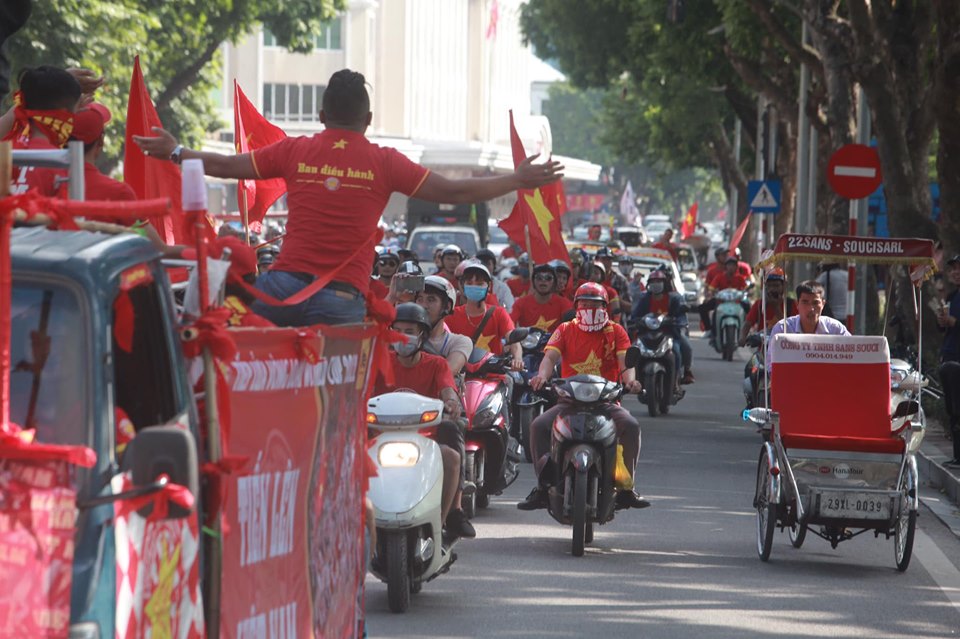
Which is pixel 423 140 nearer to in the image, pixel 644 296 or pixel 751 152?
pixel 751 152

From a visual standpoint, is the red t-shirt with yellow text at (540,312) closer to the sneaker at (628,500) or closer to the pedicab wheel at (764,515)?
the sneaker at (628,500)

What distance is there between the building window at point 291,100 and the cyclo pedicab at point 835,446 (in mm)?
87549

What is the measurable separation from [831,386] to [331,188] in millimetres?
5090

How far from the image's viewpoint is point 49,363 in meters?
4.05

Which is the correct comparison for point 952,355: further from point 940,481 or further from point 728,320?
point 728,320

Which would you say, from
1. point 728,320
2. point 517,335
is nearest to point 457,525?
point 517,335

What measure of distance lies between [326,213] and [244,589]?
94.8 inches

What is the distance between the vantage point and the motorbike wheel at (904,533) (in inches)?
400

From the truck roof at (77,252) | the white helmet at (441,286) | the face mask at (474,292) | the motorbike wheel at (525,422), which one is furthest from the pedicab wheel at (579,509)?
the truck roof at (77,252)

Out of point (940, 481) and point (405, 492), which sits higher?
point (405, 492)

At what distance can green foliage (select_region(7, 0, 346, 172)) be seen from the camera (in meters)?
31.1

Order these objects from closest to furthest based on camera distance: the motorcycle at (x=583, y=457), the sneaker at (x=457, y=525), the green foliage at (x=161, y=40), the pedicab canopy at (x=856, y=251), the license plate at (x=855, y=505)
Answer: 1. the sneaker at (x=457, y=525)
2. the license plate at (x=855, y=505)
3. the motorcycle at (x=583, y=457)
4. the pedicab canopy at (x=856, y=251)
5. the green foliage at (x=161, y=40)

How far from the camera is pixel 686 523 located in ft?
38.9

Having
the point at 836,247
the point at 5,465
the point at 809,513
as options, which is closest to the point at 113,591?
the point at 5,465
